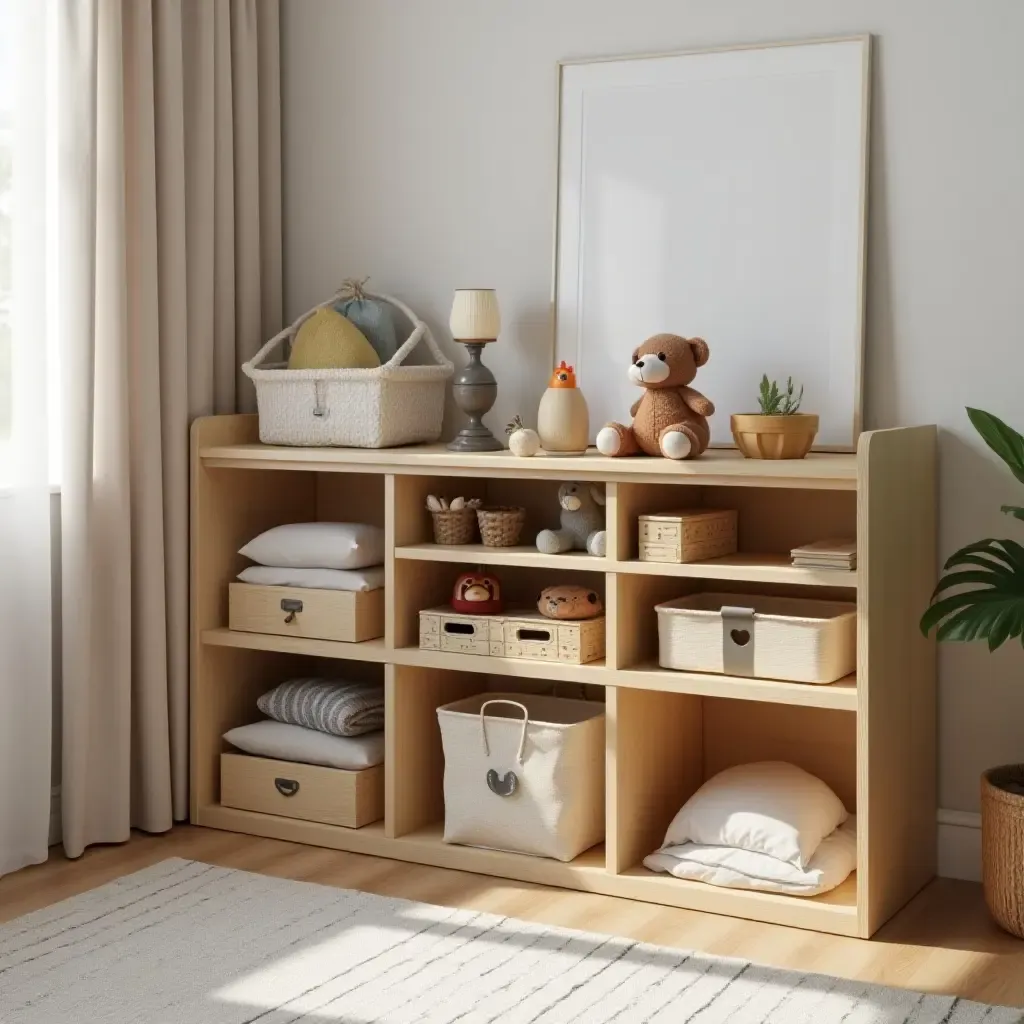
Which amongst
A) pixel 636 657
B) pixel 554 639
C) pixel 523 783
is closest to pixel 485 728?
pixel 523 783

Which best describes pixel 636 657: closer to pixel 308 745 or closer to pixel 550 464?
pixel 550 464

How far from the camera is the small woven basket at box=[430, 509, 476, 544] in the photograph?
309 cm

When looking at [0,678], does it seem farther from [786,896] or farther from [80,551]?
[786,896]

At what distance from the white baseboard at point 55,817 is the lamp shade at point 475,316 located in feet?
4.42

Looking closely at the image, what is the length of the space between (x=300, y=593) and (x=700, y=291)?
1.11 m

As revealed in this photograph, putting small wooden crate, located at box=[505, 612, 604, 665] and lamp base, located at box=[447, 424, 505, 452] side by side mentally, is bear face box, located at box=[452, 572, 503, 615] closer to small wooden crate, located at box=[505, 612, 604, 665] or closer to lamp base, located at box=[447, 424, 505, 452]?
small wooden crate, located at box=[505, 612, 604, 665]

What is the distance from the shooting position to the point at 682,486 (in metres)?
3.09

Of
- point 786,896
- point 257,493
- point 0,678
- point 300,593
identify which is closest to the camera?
point 786,896

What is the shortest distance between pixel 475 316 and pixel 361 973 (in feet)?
4.67

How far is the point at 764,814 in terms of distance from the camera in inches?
109

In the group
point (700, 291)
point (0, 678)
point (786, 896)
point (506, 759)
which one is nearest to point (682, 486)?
point (700, 291)

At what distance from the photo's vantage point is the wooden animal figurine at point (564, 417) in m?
2.97

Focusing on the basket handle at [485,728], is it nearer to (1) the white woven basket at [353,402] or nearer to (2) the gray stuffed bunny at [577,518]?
(2) the gray stuffed bunny at [577,518]

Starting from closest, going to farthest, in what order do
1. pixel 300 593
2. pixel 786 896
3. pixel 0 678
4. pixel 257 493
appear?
pixel 786 896 < pixel 0 678 < pixel 300 593 < pixel 257 493
